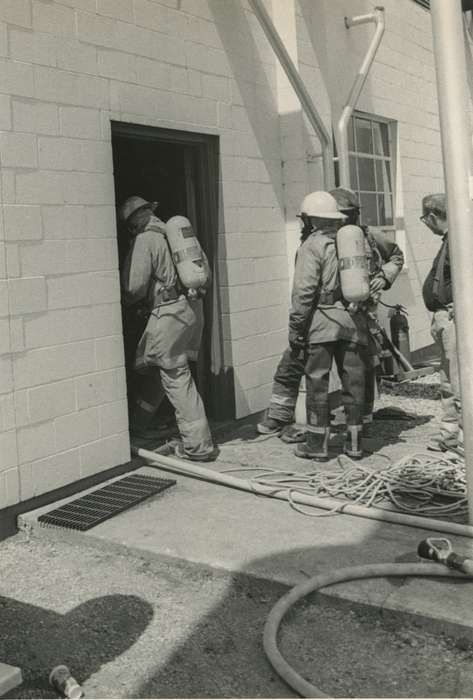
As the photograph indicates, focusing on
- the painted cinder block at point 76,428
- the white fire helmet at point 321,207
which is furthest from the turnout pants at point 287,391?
the painted cinder block at point 76,428

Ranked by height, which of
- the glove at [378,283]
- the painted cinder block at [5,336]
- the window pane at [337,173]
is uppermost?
the window pane at [337,173]

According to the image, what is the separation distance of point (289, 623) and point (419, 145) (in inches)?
322

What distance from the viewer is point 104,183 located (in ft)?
18.0

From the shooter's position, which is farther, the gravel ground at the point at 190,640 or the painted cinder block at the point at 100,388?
the painted cinder block at the point at 100,388

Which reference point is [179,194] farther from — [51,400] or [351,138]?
[351,138]

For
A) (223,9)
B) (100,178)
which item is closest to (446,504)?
(100,178)

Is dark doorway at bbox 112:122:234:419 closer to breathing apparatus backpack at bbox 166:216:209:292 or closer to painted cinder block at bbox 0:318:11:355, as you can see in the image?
breathing apparatus backpack at bbox 166:216:209:292

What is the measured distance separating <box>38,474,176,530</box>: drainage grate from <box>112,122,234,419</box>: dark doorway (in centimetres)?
145

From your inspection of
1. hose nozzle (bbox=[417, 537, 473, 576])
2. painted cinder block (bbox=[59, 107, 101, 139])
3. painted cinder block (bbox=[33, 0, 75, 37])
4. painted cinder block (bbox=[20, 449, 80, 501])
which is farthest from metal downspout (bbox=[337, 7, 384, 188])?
hose nozzle (bbox=[417, 537, 473, 576])

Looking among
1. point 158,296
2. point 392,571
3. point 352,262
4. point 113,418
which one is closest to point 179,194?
point 158,296

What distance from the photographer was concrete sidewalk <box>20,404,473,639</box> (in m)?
3.67

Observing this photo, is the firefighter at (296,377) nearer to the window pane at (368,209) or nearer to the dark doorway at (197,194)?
the dark doorway at (197,194)

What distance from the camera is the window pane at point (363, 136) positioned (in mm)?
9227

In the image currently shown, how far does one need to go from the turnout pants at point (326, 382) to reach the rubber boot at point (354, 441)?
0.04 meters
